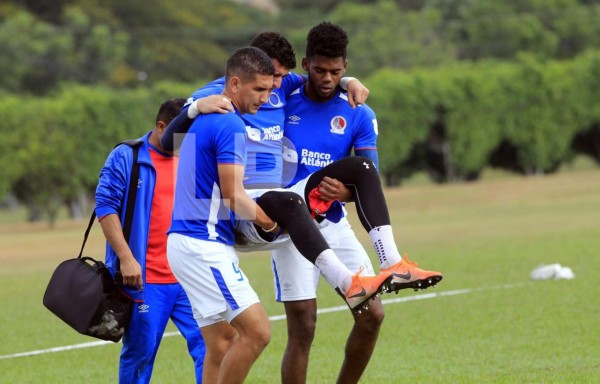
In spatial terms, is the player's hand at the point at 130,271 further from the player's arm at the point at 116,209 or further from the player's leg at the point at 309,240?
the player's leg at the point at 309,240

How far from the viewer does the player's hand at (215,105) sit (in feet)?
24.8

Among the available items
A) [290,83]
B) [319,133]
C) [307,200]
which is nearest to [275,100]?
[290,83]

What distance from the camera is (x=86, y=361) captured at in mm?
12547

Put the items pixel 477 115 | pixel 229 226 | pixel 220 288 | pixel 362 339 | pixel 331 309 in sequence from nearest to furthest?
pixel 220 288 < pixel 229 226 < pixel 362 339 < pixel 331 309 < pixel 477 115

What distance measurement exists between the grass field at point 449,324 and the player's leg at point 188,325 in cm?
165

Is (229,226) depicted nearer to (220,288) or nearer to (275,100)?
(220,288)

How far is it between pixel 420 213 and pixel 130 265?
31032 mm

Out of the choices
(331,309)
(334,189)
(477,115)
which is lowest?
(477,115)

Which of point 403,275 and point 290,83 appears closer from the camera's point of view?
point 403,275

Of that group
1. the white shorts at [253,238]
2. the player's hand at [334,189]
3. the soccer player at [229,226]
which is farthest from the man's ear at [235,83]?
the player's hand at [334,189]

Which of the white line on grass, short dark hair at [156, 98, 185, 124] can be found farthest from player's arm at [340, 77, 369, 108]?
the white line on grass

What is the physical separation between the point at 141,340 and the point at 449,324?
18.5 ft

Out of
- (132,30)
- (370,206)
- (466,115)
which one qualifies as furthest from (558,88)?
(370,206)

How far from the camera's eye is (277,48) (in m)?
8.48
